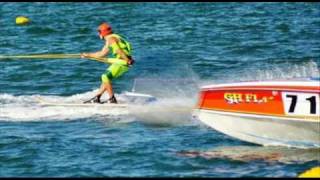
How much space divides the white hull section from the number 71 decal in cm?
16

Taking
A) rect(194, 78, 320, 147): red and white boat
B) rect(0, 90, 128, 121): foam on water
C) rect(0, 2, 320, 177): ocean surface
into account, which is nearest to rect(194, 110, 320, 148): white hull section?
rect(194, 78, 320, 147): red and white boat

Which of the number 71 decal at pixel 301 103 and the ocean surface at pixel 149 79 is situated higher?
the number 71 decal at pixel 301 103

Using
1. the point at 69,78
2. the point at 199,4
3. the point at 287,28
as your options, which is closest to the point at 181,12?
the point at 199,4

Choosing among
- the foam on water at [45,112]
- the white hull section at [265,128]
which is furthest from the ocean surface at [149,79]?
the white hull section at [265,128]

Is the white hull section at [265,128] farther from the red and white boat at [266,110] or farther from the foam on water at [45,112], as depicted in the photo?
the foam on water at [45,112]

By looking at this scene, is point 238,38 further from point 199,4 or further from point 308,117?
point 308,117

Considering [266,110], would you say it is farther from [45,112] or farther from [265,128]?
[45,112]

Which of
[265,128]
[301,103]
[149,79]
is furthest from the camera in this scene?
[149,79]

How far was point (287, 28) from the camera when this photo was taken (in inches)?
1241

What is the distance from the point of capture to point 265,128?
49.6 ft

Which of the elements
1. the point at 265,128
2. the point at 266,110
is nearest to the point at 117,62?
the point at 265,128

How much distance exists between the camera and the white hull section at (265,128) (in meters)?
14.8

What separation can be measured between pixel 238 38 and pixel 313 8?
27.7ft

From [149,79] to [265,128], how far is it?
5785mm
